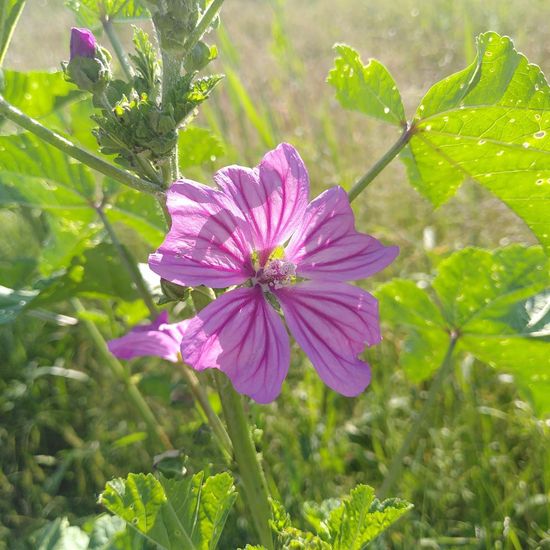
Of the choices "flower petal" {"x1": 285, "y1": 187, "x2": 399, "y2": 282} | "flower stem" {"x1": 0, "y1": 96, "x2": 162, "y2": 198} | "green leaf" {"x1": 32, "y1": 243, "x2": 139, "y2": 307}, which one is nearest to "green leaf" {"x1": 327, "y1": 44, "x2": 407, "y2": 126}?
"flower petal" {"x1": 285, "y1": 187, "x2": 399, "y2": 282}

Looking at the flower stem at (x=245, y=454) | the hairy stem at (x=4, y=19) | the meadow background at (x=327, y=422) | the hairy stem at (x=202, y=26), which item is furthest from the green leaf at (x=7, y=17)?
the flower stem at (x=245, y=454)

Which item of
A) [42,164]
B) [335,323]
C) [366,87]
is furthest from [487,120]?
[42,164]

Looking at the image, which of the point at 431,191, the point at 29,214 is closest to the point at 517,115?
the point at 431,191

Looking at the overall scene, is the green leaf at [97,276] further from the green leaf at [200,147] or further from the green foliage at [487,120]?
the green foliage at [487,120]

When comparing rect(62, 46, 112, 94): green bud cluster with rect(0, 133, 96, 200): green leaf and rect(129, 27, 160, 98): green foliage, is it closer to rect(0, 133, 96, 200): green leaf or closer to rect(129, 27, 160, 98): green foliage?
rect(129, 27, 160, 98): green foliage

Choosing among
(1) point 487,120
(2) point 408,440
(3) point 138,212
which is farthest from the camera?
(3) point 138,212

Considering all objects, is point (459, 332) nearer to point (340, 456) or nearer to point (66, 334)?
point (340, 456)

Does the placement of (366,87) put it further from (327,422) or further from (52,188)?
(327,422)
